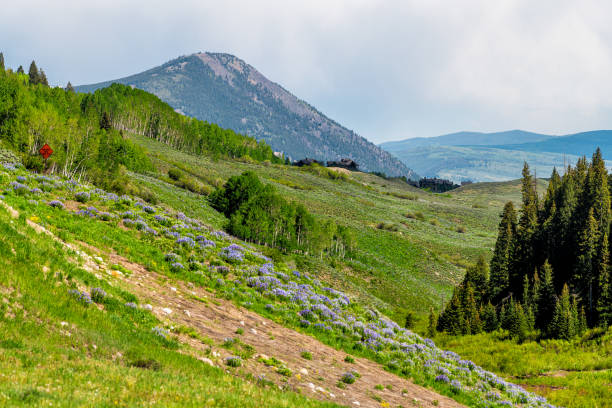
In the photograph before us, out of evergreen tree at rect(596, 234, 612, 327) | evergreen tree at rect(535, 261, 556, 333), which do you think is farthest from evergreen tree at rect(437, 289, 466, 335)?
evergreen tree at rect(596, 234, 612, 327)

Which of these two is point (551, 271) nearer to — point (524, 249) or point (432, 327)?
point (524, 249)

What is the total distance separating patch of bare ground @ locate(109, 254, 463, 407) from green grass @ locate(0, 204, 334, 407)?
4.96ft

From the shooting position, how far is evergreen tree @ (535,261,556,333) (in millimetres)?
45219

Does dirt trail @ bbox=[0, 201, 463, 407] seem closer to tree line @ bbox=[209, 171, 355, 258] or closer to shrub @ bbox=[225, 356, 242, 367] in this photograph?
shrub @ bbox=[225, 356, 242, 367]

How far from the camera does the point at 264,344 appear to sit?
15.1 meters

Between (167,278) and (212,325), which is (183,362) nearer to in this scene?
(212,325)

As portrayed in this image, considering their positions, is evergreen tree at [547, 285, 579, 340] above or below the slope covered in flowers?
below

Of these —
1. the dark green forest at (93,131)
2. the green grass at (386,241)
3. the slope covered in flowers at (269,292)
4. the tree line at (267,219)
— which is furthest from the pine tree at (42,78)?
the slope covered in flowers at (269,292)

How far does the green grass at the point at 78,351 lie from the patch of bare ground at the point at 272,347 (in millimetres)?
1512

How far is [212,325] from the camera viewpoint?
1506cm

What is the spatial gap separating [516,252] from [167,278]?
5945cm

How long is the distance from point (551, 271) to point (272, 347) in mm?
48356

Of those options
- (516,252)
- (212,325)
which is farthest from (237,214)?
(212,325)

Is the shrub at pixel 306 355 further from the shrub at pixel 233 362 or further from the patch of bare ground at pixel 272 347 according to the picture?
Result: the shrub at pixel 233 362
